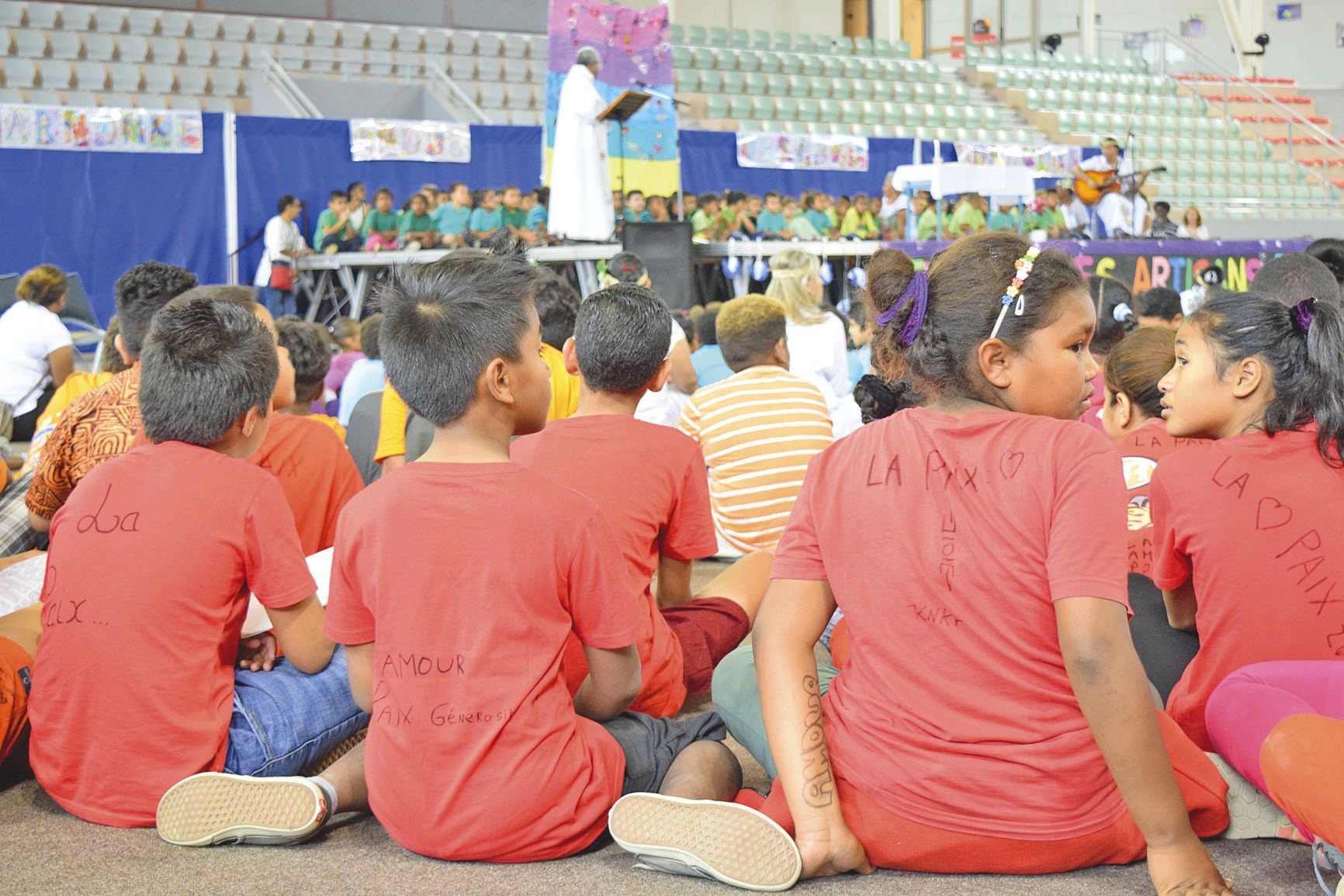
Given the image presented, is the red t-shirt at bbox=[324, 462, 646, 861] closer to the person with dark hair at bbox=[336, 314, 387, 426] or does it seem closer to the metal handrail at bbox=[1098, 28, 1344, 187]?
the person with dark hair at bbox=[336, 314, 387, 426]

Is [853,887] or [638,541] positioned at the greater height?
[638,541]

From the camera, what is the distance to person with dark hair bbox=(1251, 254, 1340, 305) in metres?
2.95

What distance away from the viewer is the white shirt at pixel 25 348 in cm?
494

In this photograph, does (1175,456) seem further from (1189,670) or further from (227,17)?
(227,17)

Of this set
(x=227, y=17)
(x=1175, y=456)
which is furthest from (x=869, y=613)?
(x=227, y=17)

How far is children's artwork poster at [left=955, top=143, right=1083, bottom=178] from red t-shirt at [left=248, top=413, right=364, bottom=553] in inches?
424

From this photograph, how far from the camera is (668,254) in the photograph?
788 cm

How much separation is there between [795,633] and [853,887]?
0.97 ft

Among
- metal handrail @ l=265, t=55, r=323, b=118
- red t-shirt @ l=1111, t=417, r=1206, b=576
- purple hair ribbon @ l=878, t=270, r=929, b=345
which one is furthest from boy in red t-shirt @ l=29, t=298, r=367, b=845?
metal handrail @ l=265, t=55, r=323, b=118

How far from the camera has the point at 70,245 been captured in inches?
341

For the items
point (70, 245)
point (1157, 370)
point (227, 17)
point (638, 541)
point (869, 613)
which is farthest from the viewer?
point (227, 17)

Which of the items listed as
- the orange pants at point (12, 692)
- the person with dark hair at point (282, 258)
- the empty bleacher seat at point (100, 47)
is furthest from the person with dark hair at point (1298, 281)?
the empty bleacher seat at point (100, 47)

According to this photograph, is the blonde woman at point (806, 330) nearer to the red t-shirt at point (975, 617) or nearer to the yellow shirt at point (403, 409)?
the yellow shirt at point (403, 409)

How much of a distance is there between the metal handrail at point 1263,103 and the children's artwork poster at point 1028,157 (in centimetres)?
413
